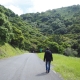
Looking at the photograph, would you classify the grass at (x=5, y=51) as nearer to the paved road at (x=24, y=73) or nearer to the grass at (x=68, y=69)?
the grass at (x=68, y=69)

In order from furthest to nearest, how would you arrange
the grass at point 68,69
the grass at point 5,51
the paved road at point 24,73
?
1. the grass at point 5,51
2. the grass at point 68,69
3. the paved road at point 24,73

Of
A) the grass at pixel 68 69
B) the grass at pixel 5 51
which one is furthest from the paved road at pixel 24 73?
the grass at pixel 5 51

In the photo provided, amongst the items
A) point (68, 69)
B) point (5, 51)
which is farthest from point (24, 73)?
point (5, 51)

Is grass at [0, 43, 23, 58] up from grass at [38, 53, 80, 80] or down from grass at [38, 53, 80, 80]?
down

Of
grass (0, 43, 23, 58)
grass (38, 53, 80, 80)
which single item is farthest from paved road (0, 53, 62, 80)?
grass (0, 43, 23, 58)

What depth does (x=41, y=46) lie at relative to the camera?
126 metres

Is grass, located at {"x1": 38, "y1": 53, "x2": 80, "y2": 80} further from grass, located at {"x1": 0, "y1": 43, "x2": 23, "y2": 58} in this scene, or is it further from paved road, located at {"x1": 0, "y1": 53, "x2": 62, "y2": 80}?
grass, located at {"x1": 0, "y1": 43, "x2": 23, "y2": 58}

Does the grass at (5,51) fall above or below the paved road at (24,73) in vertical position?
Answer: below

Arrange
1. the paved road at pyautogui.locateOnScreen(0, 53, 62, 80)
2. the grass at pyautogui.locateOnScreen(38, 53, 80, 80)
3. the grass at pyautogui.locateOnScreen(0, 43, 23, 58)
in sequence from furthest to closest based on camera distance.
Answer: the grass at pyautogui.locateOnScreen(0, 43, 23, 58) < the grass at pyautogui.locateOnScreen(38, 53, 80, 80) < the paved road at pyautogui.locateOnScreen(0, 53, 62, 80)

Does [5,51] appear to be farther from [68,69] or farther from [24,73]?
[24,73]

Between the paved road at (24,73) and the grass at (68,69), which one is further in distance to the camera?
the grass at (68,69)

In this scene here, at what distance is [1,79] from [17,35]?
7338 centimetres

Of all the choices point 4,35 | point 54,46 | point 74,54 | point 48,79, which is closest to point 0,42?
point 4,35

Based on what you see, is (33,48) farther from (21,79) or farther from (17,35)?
(21,79)
